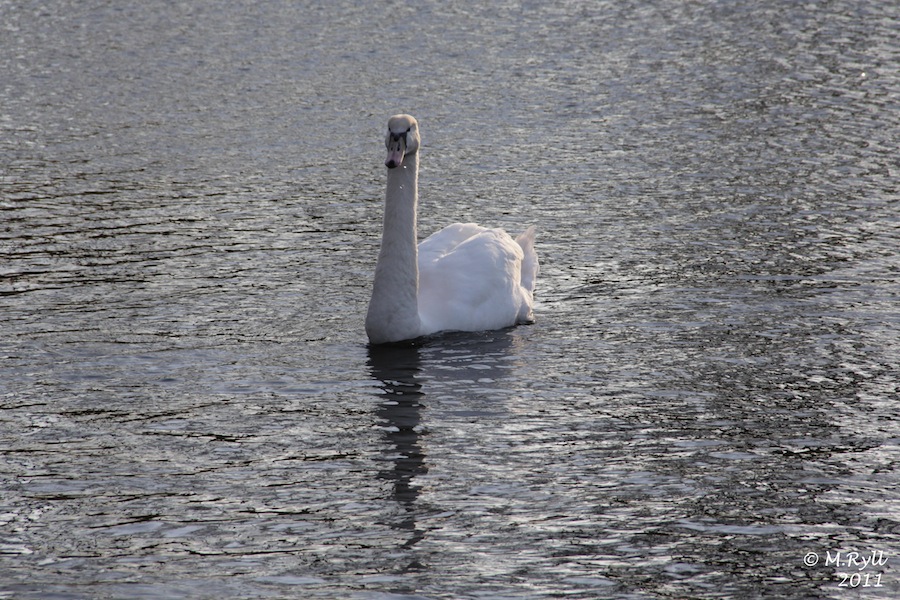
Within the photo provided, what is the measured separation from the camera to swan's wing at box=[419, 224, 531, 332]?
11.9m

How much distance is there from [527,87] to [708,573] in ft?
52.6

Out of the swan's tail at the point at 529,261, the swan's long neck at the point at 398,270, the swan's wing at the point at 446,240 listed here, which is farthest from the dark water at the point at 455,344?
the swan's wing at the point at 446,240

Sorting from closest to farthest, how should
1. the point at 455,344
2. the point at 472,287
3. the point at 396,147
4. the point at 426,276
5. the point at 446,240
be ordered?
1. the point at 396,147
2. the point at 455,344
3. the point at 472,287
4. the point at 426,276
5. the point at 446,240

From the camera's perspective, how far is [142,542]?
7.83m

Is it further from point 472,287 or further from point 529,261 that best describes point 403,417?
Answer: point 529,261

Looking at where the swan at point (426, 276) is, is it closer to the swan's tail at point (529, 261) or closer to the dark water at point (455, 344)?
the swan's tail at point (529, 261)

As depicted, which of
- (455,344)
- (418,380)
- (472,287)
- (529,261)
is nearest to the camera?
(418,380)

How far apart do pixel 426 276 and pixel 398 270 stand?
67cm

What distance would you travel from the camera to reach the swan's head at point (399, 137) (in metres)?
11.3

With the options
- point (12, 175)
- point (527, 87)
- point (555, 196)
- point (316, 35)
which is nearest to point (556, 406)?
point (555, 196)

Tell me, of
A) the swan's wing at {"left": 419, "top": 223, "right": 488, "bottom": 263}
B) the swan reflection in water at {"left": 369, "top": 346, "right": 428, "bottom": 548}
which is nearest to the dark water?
the swan reflection in water at {"left": 369, "top": 346, "right": 428, "bottom": 548}

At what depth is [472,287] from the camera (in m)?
12.0

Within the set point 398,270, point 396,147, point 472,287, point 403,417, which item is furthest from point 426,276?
point 403,417

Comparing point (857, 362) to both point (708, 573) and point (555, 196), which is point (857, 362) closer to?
point (708, 573)
